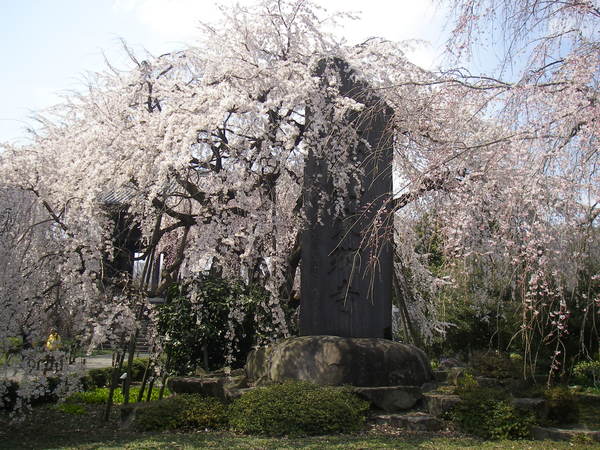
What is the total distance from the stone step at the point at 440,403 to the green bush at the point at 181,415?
2.59 meters

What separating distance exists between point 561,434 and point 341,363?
8.62 feet

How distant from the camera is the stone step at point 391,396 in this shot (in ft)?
23.5

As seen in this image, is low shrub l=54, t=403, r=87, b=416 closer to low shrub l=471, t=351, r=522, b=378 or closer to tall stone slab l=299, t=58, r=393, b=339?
tall stone slab l=299, t=58, r=393, b=339

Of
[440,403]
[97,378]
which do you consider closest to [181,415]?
[440,403]

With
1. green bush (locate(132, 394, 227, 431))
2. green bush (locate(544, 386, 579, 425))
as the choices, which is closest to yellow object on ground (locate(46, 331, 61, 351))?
green bush (locate(132, 394, 227, 431))

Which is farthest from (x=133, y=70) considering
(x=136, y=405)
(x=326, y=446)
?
(x=326, y=446)

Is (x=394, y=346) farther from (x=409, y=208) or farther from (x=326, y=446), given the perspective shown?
(x=409, y=208)

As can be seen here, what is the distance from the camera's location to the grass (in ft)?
19.2

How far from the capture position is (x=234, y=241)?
830 cm

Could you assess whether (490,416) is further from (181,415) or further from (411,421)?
(181,415)

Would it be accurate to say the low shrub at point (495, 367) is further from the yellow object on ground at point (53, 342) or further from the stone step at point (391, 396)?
the yellow object on ground at point (53, 342)

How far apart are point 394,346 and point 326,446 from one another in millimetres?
2379

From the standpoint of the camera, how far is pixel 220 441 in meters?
6.04

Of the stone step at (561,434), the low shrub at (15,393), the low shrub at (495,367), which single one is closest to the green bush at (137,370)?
the low shrub at (15,393)
